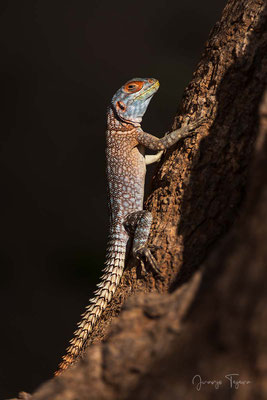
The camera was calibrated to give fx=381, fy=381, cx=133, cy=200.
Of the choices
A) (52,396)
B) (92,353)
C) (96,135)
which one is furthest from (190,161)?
(96,135)

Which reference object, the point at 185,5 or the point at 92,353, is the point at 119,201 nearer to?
the point at 92,353

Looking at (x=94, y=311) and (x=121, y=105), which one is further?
(x=121, y=105)

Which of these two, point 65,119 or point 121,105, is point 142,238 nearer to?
point 121,105
